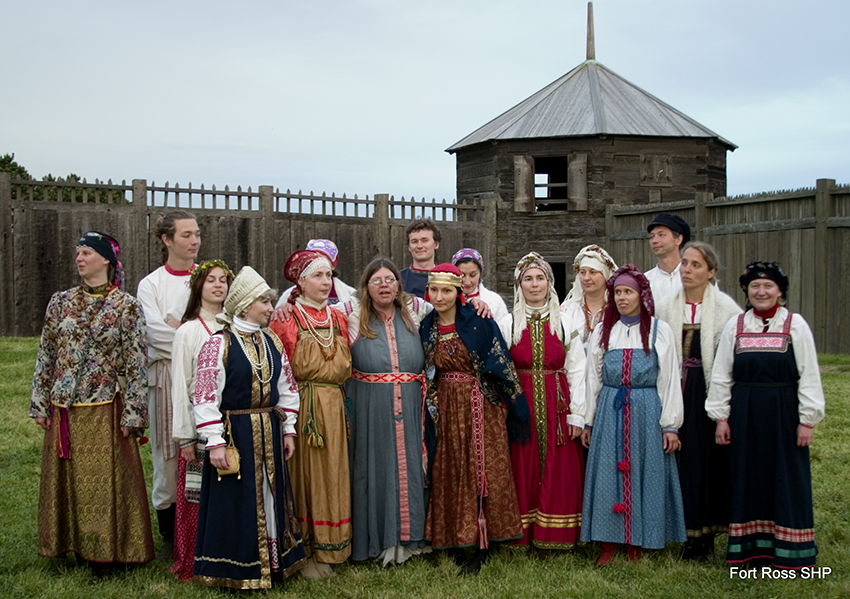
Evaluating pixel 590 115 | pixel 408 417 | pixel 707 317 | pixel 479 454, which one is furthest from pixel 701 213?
pixel 408 417

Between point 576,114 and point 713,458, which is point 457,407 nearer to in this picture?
point 713,458

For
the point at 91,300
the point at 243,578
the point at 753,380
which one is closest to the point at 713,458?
the point at 753,380

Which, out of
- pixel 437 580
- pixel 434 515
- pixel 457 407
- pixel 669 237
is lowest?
pixel 437 580

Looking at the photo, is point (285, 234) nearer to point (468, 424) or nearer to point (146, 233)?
point (146, 233)

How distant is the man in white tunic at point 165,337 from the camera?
422 centimetres

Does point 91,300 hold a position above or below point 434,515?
above

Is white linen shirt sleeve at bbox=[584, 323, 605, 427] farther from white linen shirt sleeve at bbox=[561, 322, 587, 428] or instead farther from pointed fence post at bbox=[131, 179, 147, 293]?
pointed fence post at bbox=[131, 179, 147, 293]

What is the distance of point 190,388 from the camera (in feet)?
12.5

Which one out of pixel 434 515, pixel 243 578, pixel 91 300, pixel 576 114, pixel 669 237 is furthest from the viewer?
pixel 576 114

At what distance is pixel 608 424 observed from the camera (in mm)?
4211

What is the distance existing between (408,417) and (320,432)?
48 centimetres

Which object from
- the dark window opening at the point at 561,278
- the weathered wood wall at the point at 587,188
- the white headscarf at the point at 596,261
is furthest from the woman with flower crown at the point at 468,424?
the dark window opening at the point at 561,278

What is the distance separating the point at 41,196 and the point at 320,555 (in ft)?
27.9

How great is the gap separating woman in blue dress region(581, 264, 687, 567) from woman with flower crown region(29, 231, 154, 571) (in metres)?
2.39
